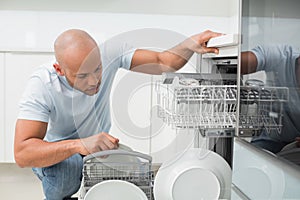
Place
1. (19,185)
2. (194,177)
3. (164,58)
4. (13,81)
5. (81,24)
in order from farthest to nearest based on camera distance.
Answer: (19,185) → (81,24) → (13,81) → (164,58) → (194,177)

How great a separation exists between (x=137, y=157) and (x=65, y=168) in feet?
1.16

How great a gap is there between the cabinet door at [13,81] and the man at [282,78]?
45.3 inches

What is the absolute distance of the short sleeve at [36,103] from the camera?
1605mm

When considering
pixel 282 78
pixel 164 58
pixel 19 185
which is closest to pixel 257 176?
pixel 282 78

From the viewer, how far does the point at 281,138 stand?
0.71 m

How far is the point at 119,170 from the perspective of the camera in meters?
1.31

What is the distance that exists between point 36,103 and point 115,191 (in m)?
0.57

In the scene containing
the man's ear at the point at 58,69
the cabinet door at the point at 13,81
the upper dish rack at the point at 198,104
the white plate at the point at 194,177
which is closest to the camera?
the upper dish rack at the point at 198,104

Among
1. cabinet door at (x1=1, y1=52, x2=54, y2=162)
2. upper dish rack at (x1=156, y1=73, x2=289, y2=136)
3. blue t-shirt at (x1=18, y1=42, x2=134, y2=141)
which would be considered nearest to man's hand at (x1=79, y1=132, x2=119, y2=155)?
blue t-shirt at (x1=18, y1=42, x2=134, y2=141)

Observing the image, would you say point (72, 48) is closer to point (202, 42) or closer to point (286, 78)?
point (202, 42)

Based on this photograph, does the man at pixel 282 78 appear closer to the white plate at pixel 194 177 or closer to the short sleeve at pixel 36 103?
the white plate at pixel 194 177

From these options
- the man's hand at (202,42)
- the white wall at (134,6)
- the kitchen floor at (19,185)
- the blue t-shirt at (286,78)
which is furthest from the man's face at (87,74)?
the blue t-shirt at (286,78)

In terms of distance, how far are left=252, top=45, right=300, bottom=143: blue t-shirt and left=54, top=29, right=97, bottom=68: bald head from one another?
862 millimetres

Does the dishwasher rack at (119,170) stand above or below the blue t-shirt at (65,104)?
below
